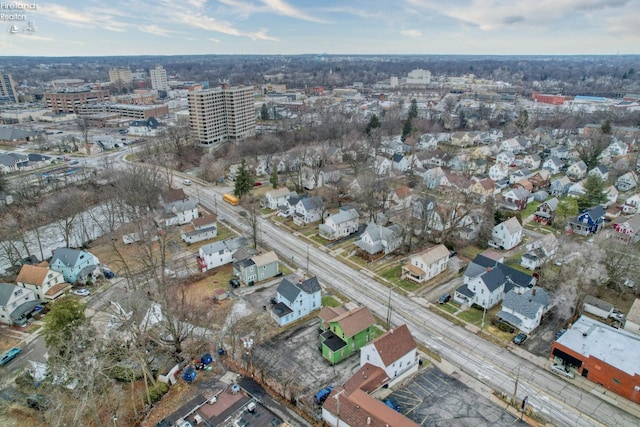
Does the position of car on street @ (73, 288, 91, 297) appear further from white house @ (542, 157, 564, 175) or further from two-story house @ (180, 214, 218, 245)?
white house @ (542, 157, 564, 175)

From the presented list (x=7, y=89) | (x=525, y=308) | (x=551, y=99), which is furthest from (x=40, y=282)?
(x=551, y=99)

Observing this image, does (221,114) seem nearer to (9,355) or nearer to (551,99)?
(9,355)

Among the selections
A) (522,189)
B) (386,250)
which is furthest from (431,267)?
(522,189)

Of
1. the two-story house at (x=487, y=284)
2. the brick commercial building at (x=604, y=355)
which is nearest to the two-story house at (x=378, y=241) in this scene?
the two-story house at (x=487, y=284)

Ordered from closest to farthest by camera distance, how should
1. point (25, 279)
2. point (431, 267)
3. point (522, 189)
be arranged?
A: point (25, 279) → point (431, 267) → point (522, 189)

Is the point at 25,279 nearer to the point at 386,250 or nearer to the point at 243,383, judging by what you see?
the point at 243,383

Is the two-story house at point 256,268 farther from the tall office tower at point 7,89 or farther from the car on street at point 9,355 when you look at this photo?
the tall office tower at point 7,89

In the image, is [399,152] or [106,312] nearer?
[106,312]
